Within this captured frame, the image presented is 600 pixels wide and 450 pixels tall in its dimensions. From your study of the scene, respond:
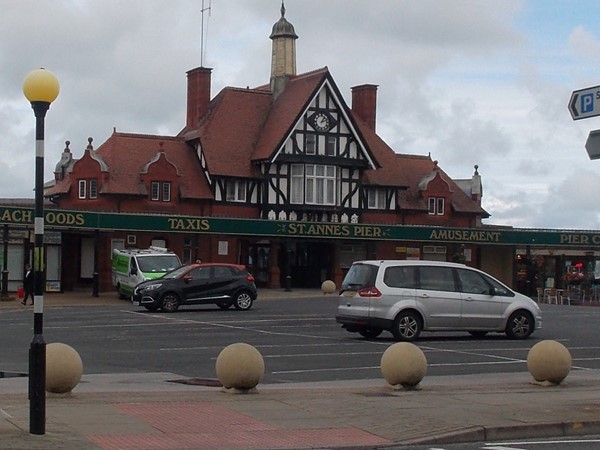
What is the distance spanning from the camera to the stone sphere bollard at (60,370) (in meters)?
13.9

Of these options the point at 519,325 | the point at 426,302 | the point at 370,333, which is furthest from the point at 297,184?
the point at 426,302

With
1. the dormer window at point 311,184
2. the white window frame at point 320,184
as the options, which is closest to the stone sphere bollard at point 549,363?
the dormer window at point 311,184

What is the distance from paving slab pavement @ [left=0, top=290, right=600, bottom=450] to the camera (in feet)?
37.2

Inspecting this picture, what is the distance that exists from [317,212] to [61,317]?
2839 cm

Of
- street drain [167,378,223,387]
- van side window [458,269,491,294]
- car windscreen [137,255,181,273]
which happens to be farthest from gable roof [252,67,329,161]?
street drain [167,378,223,387]

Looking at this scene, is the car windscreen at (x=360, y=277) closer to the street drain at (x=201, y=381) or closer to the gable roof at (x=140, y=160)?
the street drain at (x=201, y=381)

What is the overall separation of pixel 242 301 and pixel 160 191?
70.7 ft

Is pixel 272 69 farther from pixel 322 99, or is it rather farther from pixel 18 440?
→ pixel 18 440

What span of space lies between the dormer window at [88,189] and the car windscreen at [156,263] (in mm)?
14672

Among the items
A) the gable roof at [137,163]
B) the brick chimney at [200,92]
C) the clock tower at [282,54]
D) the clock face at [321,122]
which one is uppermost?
the clock tower at [282,54]

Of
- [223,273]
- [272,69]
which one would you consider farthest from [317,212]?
[223,273]

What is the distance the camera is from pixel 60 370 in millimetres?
13953

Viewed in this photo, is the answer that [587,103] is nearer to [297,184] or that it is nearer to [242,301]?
[242,301]

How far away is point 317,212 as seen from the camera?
2360 inches
